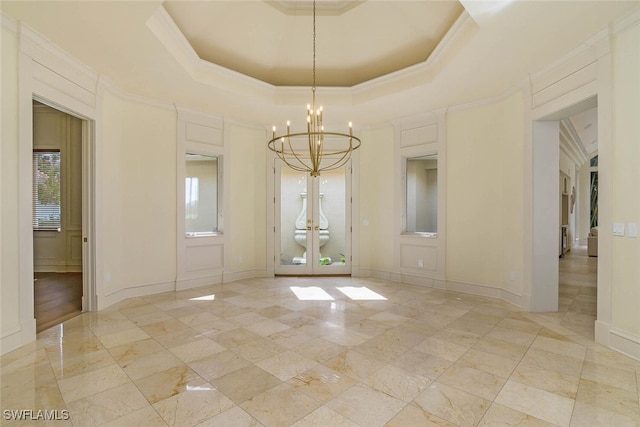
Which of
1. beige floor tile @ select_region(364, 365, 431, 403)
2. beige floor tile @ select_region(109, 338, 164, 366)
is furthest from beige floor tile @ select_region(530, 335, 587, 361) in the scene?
beige floor tile @ select_region(109, 338, 164, 366)

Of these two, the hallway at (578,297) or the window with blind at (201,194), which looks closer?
the hallway at (578,297)

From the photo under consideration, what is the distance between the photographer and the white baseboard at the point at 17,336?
2.99 m

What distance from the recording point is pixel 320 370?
2711mm

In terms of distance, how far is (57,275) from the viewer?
21.6ft

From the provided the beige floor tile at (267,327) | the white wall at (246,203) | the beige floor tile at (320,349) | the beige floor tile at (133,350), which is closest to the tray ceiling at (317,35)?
the white wall at (246,203)

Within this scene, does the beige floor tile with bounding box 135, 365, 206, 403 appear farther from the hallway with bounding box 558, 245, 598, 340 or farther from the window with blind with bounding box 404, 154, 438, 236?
the window with blind with bounding box 404, 154, 438, 236

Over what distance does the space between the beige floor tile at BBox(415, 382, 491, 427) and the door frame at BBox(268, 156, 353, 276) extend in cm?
421

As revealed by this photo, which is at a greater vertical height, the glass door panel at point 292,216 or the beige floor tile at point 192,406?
the glass door panel at point 292,216

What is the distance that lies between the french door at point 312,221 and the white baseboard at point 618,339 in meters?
4.04

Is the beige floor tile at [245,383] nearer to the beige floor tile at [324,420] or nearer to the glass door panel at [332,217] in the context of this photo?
the beige floor tile at [324,420]

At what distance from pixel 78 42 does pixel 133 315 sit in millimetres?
3150

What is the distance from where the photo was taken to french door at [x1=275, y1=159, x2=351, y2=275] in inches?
258

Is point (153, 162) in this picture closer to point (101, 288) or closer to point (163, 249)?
point (163, 249)

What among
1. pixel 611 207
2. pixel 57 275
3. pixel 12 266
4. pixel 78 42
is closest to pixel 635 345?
pixel 611 207
